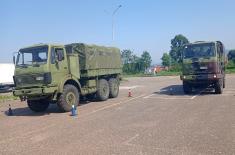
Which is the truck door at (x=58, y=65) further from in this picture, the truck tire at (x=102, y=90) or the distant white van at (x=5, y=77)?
the distant white van at (x=5, y=77)

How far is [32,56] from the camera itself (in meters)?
14.4

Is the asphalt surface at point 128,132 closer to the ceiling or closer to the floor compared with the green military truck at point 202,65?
closer to the floor

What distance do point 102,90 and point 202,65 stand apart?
18.0 feet

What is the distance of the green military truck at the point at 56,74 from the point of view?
1384 centimetres

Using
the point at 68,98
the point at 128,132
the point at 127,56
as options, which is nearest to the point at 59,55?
the point at 68,98

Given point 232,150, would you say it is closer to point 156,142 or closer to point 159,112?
point 156,142

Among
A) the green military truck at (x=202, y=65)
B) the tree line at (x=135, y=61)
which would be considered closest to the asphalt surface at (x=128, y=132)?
the green military truck at (x=202, y=65)

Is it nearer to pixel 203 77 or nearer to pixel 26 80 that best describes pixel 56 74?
pixel 26 80

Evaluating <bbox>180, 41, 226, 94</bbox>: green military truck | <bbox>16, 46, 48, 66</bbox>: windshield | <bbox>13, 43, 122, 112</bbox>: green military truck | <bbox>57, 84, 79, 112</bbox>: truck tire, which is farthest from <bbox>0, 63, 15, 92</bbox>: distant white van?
<bbox>57, 84, 79, 112</bbox>: truck tire

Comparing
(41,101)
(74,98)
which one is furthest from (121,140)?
(41,101)

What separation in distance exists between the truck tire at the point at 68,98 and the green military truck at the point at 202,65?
265 inches

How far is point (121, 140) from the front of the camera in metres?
8.48

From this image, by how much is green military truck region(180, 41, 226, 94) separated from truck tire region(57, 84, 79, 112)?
22.1 feet

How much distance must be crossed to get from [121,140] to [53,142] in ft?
5.61
